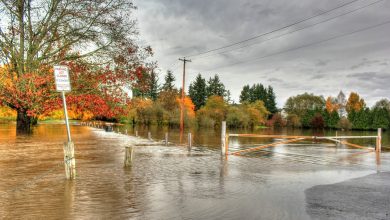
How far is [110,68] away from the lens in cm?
2306

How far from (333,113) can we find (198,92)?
52641 mm

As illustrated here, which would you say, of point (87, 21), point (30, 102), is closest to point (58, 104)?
point (30, 102)

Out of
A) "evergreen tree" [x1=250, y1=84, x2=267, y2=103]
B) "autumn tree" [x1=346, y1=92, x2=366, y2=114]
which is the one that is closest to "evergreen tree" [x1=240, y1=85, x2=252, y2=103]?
"evergreen tree" [x1=250, y1=84, x2=267, y2=103]

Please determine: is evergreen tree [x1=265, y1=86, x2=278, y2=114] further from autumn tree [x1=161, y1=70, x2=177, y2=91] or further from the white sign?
the white sign

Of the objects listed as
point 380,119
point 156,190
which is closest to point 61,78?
point 156,190

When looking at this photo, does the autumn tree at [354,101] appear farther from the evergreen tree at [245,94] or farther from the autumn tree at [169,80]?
the autumn tree at [169,80]

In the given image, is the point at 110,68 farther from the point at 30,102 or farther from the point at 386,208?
the point at 386,208

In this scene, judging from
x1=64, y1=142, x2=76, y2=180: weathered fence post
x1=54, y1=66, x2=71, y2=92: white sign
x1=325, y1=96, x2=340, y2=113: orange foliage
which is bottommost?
x1=64, y1=142, x2=76, y2=180: weathered fence post

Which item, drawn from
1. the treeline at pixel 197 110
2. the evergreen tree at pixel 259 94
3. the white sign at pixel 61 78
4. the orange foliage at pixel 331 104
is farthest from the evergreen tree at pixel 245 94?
the white sign at pixel 61 78

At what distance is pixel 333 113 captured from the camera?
122m

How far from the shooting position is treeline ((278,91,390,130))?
114963 mm

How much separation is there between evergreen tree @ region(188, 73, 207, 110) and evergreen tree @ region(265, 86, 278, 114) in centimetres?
3257

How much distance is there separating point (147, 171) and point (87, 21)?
49.8 feet

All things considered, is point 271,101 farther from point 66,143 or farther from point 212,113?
point 66,143
